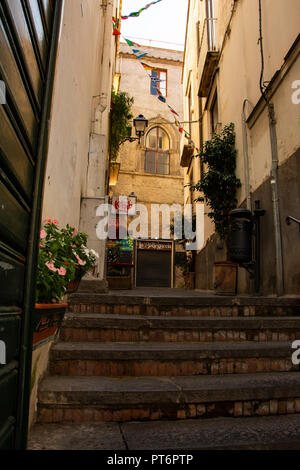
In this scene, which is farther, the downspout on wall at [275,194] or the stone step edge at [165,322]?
the downspout on wall at [275,194]

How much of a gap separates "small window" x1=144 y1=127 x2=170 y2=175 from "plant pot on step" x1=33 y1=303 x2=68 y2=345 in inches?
540

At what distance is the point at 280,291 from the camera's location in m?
4.21

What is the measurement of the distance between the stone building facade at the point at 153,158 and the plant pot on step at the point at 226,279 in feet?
26.1

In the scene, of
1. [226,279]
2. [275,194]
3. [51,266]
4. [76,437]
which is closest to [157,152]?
[226,279]

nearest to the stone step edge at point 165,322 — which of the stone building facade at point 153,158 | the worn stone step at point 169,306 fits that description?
the worn stone step at point 169,306

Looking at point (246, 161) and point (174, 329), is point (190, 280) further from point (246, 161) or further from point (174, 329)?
point (174, 329)

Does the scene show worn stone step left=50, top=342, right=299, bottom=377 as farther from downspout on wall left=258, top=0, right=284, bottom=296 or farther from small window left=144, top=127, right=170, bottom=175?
small window left=144, top=127, right=170, bottom=175

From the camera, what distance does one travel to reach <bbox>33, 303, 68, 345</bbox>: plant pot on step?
124 cm

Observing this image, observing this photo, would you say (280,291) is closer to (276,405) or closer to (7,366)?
(276,405)

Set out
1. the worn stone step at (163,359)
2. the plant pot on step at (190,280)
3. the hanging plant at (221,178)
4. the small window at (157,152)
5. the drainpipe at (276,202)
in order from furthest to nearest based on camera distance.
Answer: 1. the small window at (157,152)
2. the plant pot on step at (190,280)
3. the hanging plant at (221,178)
4. the drainpipe at (276,202)
5. the worn stone step at (163,359)

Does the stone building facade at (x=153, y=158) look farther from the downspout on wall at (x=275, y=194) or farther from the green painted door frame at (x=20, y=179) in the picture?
the green painted door frame at (x=20, y=179)

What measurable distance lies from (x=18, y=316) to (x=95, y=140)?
473cm

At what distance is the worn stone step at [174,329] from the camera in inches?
109

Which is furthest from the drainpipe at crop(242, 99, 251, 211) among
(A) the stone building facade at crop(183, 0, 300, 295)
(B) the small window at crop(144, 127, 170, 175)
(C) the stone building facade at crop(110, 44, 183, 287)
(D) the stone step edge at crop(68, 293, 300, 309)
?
(B) the small window at crop(144, 127, 170, 175)
